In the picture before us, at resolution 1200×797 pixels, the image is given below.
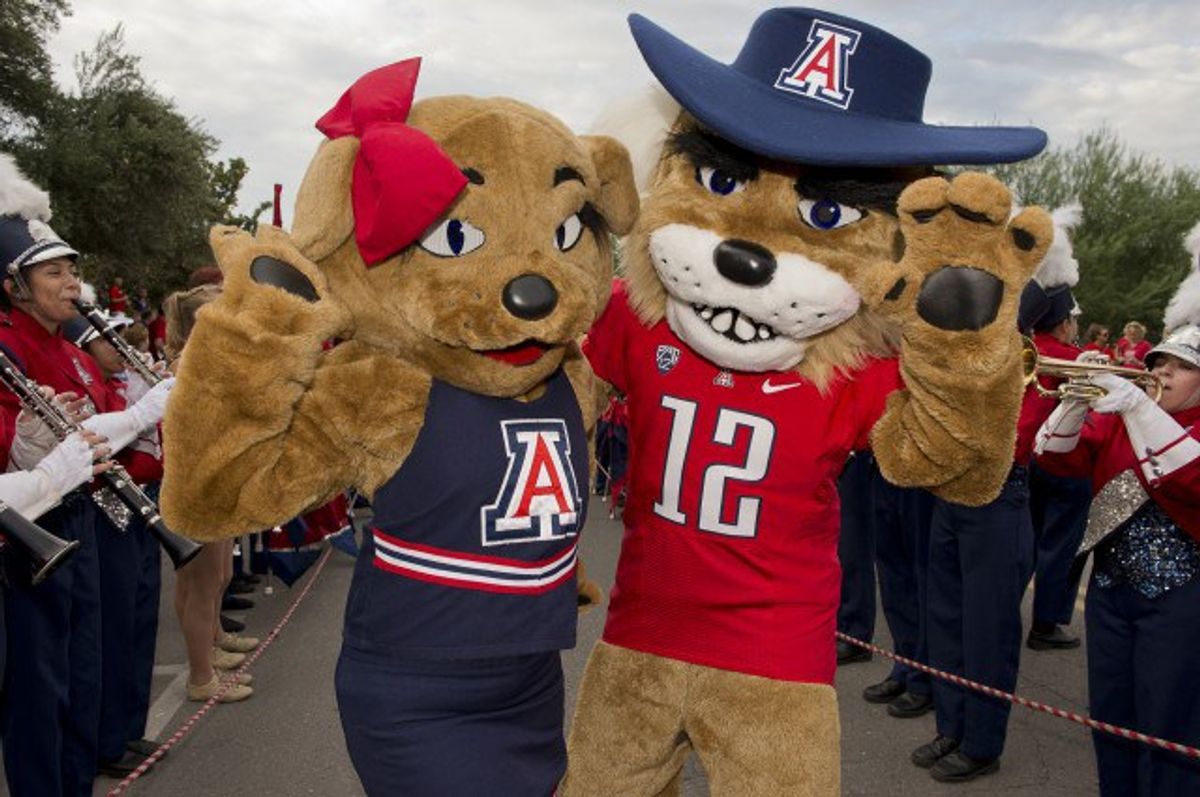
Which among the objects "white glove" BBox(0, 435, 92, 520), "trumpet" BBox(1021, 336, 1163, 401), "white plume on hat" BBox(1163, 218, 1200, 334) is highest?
"white plume on hat" BBox(1163, 218, 1200, 334)

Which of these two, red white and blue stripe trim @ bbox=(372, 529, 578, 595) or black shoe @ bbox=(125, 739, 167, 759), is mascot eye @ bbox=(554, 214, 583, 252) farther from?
black shoe @ bbox=(125, 739, 167, 759)

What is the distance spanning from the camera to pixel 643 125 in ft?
8.96

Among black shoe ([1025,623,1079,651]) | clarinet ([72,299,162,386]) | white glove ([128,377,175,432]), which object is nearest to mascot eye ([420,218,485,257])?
white glove ([128,377,175,432])

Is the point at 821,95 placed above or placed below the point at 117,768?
above

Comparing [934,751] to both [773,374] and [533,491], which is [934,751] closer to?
[773,374]

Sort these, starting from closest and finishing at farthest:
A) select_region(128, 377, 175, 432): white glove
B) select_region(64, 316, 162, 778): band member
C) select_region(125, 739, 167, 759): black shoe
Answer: select_region(128, 377, 175, 432): white glove < select_region(64, 316, 162, 778): band member < select_region(125, 739, 167, 759): black shoe

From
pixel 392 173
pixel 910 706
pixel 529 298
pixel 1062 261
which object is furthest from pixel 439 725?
pixel 1062 261

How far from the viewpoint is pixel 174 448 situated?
1.97 metres

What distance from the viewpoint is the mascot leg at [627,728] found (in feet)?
8.50

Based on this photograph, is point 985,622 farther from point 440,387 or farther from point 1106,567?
point 440,387

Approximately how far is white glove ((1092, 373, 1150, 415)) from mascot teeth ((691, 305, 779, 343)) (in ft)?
4.72

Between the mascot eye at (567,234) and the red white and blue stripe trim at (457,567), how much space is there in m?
0.69

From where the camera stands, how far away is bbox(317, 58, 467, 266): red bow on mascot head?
6.32 feet

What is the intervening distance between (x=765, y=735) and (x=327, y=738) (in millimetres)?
2861
